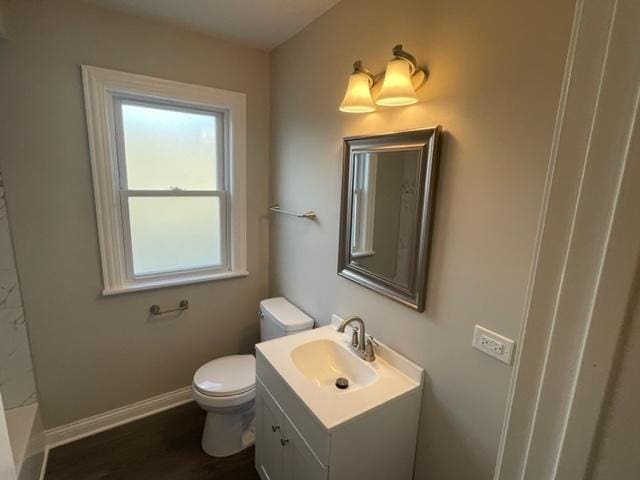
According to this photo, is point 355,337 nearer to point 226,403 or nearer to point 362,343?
point 362,343

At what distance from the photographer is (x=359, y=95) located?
1.36 m

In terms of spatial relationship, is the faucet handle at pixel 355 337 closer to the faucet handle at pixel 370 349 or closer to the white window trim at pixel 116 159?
the faucet handle at pixel 370 349

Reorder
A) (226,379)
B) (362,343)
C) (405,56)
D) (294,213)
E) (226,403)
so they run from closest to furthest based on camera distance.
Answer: (405,56) → (362,343) → (226,403) → (226,379) → (294,213)

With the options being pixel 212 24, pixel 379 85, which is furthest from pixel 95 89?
pixel 379 85

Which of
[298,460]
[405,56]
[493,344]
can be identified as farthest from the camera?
[298,460]

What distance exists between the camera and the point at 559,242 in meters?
0.40

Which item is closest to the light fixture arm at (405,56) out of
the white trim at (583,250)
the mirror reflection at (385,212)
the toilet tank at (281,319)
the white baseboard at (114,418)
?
the mirror reflection at (385,212)

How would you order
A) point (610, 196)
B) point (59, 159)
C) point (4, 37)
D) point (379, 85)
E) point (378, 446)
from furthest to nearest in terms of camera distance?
point (59, 159), point (4, 37), point (379, 85), point (378, 446), point (610, 196)

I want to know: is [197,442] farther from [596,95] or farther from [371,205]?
[596,95]

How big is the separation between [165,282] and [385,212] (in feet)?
5.05

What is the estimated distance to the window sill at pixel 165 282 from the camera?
1.98 meters

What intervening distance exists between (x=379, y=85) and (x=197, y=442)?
2.26m

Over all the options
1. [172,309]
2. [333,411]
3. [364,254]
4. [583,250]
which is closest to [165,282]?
[172,309]

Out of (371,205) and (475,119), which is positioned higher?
(475,119)
